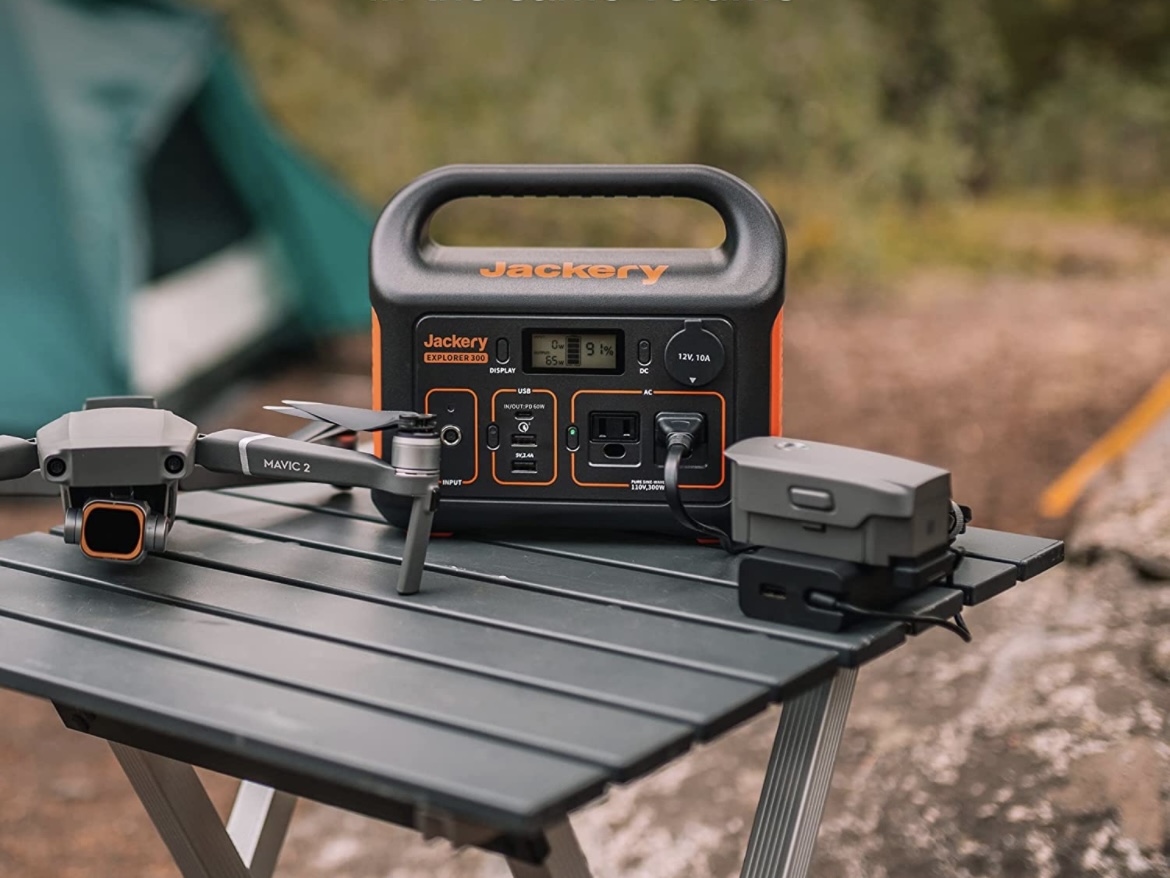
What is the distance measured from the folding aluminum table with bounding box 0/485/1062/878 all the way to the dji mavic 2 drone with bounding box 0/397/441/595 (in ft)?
0.13

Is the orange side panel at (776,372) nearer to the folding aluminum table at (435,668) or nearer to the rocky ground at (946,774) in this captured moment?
the folding aluminum table at (435,668)

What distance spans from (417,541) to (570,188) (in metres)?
0.40

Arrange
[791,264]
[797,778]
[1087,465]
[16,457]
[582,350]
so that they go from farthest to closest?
[791,264] → [1087,465] → [582,350] → [16,457] → [797,778]

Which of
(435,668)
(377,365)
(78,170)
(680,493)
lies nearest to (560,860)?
(435,668)

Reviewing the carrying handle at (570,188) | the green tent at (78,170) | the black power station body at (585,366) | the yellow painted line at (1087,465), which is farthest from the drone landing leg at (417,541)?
the green tent at (78,170)

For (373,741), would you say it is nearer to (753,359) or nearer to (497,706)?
(497,706)

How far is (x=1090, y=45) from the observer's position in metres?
7.59

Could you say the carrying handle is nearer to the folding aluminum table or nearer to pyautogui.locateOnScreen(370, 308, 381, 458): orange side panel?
pyautogui.locateOnScreen(370, 308, 381, 458): orange side panel

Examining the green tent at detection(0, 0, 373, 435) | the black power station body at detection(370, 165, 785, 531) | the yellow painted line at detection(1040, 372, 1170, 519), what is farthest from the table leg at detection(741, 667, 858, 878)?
the green tent at detection(0, 0, 373, 435)

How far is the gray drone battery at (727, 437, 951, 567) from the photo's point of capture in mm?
1134

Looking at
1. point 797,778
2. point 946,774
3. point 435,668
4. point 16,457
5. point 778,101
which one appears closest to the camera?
point 435,668

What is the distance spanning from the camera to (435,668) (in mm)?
1078

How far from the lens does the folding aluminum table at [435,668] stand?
938mm

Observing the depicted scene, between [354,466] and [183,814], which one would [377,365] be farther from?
[183,814]
